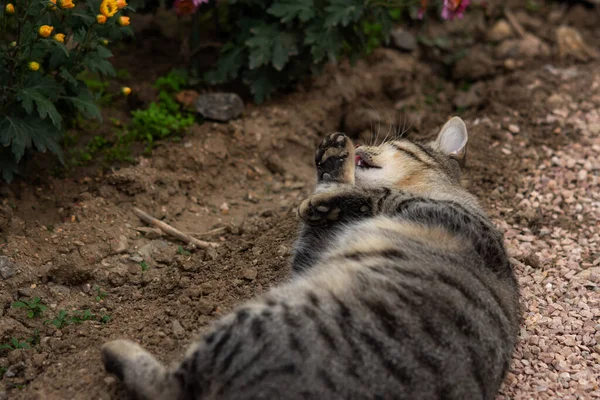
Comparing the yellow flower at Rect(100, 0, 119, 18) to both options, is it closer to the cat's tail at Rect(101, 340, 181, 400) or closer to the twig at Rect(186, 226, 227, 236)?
the twig at Rect(186, 226, 227, 236)

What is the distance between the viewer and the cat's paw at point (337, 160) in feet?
14.0

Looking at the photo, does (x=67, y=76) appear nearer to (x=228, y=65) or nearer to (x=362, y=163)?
(x=228, y=65)

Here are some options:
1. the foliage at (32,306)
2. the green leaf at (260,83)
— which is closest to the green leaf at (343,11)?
the green leaf at (260,83)

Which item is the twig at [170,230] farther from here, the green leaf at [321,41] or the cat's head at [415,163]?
the green leaf at [321,41]

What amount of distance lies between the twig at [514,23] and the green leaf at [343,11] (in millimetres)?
2832

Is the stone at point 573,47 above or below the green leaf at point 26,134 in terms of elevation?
below

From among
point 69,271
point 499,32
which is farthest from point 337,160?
point 499,32

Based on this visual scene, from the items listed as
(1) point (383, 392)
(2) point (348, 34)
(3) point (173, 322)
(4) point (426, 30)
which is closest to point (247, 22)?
(2) point (348, 34)

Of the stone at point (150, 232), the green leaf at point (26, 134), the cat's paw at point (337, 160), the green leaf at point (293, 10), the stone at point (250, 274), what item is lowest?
the stone at point (250, 274)

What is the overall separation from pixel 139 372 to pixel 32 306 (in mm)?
1202

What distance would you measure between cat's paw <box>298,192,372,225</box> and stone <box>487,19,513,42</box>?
4259mm

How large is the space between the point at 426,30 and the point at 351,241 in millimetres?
4392

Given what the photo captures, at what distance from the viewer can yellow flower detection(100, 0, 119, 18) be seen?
13.1 ft

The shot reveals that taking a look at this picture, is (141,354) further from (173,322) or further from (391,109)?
(391,109)
